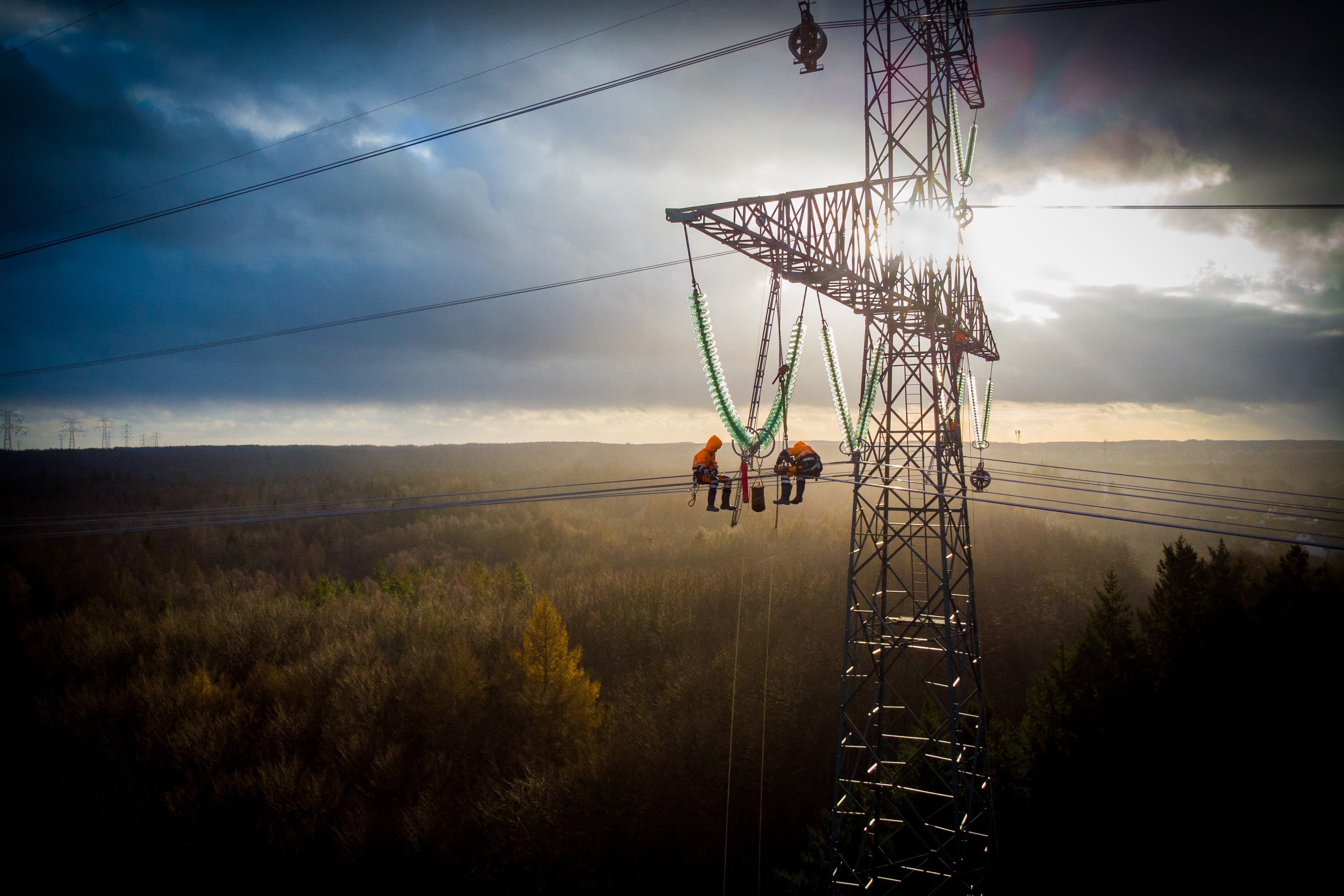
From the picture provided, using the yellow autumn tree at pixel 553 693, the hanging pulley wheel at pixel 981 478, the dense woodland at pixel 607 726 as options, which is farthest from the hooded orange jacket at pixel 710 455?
the yellow autumn tree at pixel 553 693

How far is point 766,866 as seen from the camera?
2197cm

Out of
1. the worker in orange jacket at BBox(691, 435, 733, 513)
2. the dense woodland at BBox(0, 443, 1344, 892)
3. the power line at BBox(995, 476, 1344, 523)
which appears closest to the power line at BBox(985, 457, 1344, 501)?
the power line at BBox(995, 476, 1344, 523)

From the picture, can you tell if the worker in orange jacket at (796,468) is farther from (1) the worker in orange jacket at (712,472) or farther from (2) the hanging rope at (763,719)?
(2) the hanging rope at (763,719)

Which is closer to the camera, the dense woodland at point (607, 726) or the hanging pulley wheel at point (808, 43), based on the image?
the hanging pulley wheel at point (808, 43)

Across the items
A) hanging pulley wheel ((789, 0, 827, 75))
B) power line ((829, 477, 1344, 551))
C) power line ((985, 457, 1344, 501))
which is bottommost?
power line ((829, 477, 1344, 551))

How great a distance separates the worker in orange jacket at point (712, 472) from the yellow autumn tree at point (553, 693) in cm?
1901

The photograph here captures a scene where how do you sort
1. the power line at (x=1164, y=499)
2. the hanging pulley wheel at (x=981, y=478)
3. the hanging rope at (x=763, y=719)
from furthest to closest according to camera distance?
the hanging rope at (x=763, y=719) < the hanging pulley wheel at (x=981, y=478) < the power line at (x=1164, y=499)

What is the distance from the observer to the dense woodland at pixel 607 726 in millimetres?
20766

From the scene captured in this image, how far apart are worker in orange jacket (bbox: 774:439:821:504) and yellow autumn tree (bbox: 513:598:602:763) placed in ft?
61.7

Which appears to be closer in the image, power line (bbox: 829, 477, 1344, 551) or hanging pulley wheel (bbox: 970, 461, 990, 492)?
power line (bbox: 829, 477, 1344, 551)

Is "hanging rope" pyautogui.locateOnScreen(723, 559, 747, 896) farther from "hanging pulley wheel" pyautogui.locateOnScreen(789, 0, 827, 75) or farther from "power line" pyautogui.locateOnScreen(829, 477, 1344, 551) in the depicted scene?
"hanging pulley wheel" pyautogui.locateOnScreen(789, 0, 827, 75)

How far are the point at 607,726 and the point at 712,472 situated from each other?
851 inches

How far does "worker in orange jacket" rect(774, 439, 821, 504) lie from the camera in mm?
11797

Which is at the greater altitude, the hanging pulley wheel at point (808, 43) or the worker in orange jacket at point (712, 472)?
the hanging pulley wheel at point (808, 43)
